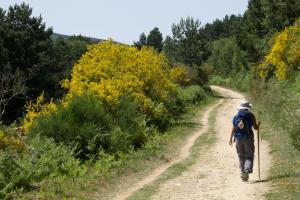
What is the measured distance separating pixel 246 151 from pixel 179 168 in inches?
138

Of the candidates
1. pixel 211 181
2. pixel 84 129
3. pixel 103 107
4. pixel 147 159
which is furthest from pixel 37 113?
pixel 211 181

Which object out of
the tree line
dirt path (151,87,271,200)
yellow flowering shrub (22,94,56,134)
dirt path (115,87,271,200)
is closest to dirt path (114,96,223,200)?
dirt path (115,87,271,200)

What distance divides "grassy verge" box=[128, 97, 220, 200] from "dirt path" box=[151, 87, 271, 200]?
20 centimetres

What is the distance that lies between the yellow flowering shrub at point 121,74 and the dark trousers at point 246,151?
34.9 ft

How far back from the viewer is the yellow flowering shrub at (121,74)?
24.3m

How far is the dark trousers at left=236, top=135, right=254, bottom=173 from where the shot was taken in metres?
12.3

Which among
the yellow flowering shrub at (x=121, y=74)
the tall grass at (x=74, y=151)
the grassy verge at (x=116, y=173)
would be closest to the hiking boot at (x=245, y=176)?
the grassy verge at (x=116, y=173)

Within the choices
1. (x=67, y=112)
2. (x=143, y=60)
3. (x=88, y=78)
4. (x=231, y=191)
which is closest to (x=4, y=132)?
(x=67, y=112)

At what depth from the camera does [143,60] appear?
90.2 feet

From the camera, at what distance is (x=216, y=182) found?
13.1 metres

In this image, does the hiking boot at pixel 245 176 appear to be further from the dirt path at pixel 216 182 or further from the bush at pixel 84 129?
the bush at pixel 84 129

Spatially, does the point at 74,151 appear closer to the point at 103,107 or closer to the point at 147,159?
the point at 147,159

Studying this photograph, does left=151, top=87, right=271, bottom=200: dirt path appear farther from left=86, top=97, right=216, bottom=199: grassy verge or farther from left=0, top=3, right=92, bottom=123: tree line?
left=0, top=3, right=92, bottom=123: tree line

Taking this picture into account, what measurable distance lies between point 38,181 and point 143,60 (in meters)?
15.4
